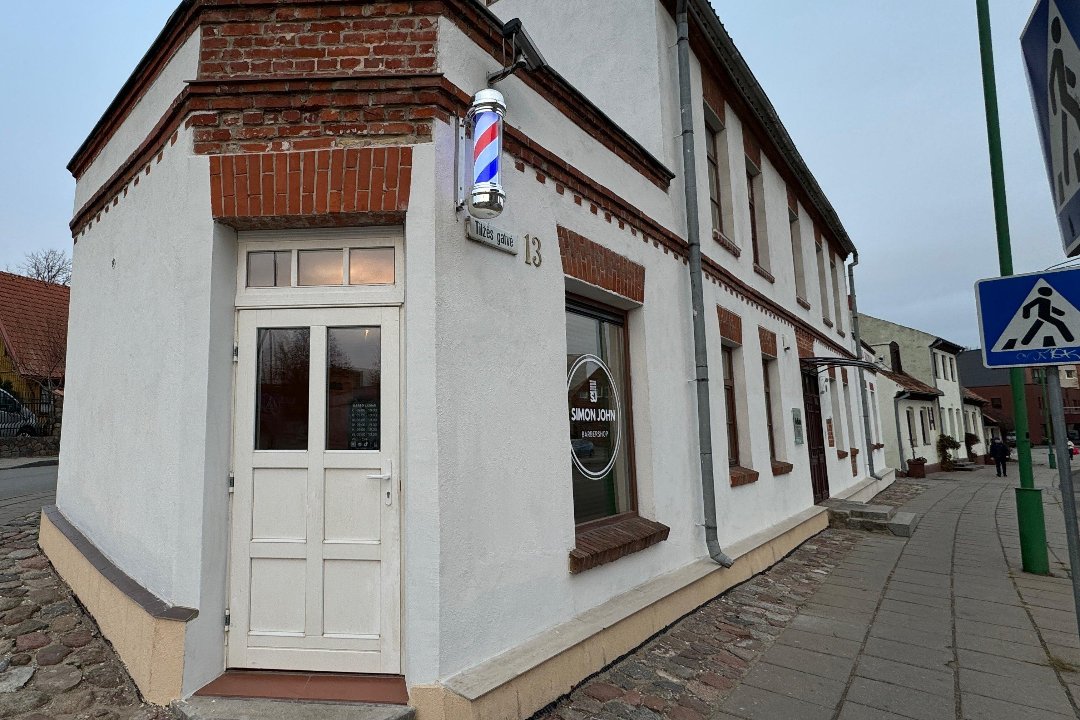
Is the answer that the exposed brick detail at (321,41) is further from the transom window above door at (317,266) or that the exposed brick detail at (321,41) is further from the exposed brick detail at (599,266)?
the exposed brick detail at (599,266)

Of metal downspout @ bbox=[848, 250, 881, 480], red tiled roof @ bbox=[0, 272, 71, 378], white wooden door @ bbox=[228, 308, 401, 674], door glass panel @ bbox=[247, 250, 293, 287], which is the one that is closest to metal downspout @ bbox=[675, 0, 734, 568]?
white wooden door @ bbox=[228, 308, 401, 674]

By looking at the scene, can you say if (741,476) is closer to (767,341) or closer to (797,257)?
(767,341)

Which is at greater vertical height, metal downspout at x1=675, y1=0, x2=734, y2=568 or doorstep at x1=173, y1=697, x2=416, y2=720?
metal downspout at x1=675, y1=0, x2=734, y2=568

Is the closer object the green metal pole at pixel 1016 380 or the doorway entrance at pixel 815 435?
the green metal pole at pixel 1016 380

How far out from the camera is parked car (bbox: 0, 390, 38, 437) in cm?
1702

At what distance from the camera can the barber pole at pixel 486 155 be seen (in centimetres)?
334

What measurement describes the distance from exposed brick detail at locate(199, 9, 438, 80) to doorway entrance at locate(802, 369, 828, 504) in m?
8.87

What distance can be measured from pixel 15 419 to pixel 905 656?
22418mm

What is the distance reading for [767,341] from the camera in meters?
8.59

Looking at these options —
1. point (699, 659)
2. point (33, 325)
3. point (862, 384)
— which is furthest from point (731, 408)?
point (33, 325)

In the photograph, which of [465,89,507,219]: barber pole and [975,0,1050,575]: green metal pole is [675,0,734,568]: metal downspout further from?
[975,0,1050,575]: green metal pole

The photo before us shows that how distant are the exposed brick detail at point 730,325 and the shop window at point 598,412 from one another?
2.08m

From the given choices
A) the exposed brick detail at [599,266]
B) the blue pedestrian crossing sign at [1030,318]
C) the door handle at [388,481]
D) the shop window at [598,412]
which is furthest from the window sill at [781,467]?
the door handle at [388,481]

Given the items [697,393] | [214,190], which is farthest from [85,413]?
[697,393]
